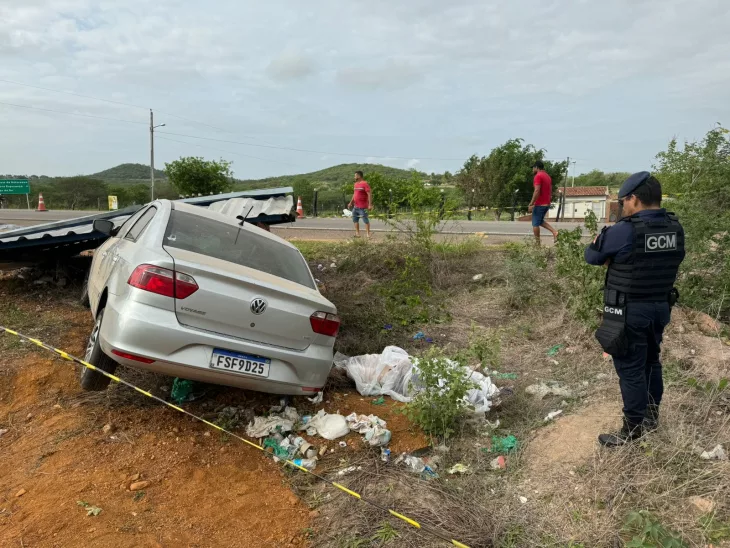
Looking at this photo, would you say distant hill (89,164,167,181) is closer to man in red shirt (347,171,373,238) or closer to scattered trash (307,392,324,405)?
man in red shirt (347,171,373,238)

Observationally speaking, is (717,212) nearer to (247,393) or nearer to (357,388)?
(357,388)

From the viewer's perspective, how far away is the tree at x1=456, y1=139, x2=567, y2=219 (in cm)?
4484

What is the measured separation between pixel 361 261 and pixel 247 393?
5.05 meters

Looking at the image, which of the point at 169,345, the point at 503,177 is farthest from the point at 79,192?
the point at 169,345

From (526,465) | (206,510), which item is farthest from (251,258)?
(526,465)

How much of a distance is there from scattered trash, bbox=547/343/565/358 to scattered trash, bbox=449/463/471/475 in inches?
97.5

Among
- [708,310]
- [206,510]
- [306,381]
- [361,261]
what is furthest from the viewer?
[361,261]

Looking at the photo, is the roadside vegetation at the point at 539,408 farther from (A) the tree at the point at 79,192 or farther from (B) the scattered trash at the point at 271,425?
(A) the tree at the point at 79,192

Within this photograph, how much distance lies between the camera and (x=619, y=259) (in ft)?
10.4

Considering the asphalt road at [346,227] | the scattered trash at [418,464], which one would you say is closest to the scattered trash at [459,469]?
the scattered trash at [418,464]

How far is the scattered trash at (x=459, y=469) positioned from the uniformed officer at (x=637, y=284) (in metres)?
0.89

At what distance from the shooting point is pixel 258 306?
138 inches

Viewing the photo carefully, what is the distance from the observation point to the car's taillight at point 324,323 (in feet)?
12.5

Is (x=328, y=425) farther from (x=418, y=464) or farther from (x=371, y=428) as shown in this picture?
(x=418, y=464)
